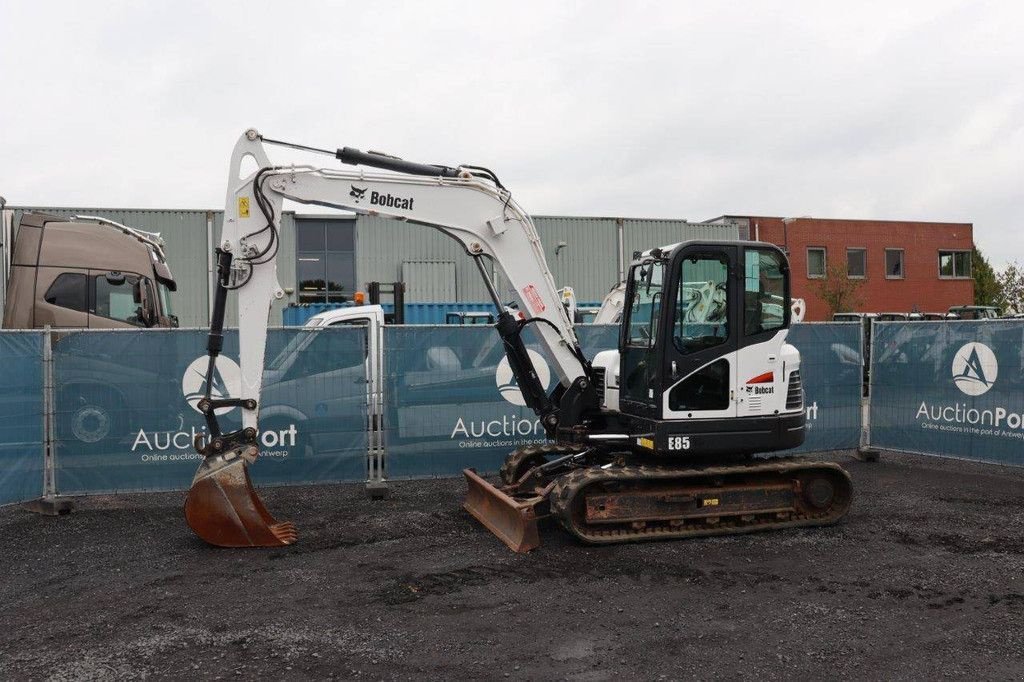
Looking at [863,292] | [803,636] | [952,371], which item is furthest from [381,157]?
[863,292]

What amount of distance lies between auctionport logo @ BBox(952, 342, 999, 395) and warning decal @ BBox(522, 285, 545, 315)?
252 inches

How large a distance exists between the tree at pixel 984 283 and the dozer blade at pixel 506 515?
46.1 metres

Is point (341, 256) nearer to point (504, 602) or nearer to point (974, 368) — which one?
point (974, 368)

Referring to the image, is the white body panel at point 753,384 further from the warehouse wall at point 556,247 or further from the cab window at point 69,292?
the warehouse wall at point 556,247

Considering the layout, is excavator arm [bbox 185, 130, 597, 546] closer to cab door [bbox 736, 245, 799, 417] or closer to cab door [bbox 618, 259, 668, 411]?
cab door [bbox 618, 259, 668, 411]

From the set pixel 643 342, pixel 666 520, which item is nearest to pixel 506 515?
pixel 666 520

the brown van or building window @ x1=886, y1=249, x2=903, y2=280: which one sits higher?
building window @ x1=886, y1=249, x2=903, y2=280

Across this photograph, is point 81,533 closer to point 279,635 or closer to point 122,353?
point 122,353

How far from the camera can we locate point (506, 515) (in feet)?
24.2

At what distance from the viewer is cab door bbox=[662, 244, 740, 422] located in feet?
24.4

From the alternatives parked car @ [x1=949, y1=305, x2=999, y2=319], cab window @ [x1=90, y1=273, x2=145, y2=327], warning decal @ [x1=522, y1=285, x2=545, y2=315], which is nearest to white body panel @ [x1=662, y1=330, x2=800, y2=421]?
warning decal @ [x1=522, y1=285, x2=545, y2=315]

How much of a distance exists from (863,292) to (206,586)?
40.5 m

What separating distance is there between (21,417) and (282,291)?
11.7ft

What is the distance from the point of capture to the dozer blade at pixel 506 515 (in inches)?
276
